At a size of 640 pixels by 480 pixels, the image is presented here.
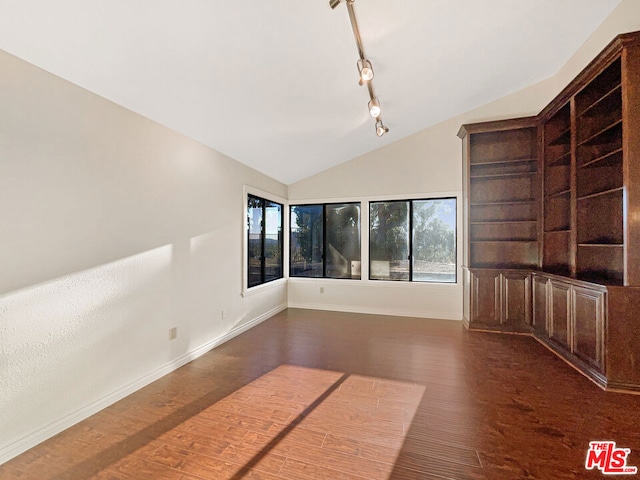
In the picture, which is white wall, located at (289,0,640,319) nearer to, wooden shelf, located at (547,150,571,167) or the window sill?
the window sill

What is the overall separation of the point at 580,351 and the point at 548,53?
138 inches

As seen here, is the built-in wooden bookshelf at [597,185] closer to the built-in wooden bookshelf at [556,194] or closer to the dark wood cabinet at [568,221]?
the dark wood cabinet at [568,221]

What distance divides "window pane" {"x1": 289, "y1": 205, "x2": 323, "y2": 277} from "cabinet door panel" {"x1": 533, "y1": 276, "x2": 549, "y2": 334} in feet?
10.8

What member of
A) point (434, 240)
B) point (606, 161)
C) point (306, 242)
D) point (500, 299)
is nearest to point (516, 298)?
point (500, 299)

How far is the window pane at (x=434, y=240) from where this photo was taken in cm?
466

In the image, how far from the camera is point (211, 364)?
2.92m

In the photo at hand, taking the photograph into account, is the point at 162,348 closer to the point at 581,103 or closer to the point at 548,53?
the point at 581,103

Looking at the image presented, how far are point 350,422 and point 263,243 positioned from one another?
3166 mm

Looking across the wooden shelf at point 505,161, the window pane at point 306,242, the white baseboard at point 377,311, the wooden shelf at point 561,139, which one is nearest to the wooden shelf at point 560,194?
the wooden shelf at point 505,161

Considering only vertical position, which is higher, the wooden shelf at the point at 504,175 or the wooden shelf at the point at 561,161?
the wooden shelf at the point at 561,161

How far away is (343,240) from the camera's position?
5273 millimetres

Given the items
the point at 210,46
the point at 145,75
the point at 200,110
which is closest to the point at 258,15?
the point at 210,46

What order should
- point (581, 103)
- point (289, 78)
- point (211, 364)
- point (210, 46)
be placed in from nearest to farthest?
1. point (210, 46)
2. point (289, 78)
3. point (211, 364)
4. point (581, 103)

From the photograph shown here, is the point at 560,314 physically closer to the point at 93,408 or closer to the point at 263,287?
the point at 263,287
